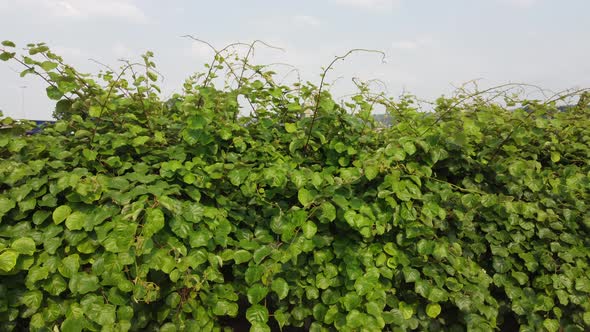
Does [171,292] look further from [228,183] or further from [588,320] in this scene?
[588,320]

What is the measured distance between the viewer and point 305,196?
205cm

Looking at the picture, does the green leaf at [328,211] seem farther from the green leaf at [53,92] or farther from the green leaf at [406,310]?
the green leaf at [53,92]

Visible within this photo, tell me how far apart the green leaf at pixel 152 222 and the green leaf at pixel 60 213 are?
426 mm

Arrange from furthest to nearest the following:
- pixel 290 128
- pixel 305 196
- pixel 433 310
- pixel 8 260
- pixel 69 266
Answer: pixel 290 128 < pixel 433 310 < pixel 305 196 < pixel 69 266 < pixel 8 260

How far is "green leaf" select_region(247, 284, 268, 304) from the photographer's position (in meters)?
1.95

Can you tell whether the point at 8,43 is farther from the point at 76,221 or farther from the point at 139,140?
the point at 76,221

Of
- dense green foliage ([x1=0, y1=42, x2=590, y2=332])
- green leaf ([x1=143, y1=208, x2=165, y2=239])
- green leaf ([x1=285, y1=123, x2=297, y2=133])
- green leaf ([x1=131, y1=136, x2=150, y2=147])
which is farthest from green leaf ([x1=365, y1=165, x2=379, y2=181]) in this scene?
green leaf ([x1=131, y1=136, x2=150, y2=147])

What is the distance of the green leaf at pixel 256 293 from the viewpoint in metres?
1.95

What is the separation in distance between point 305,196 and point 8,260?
135 centimetres

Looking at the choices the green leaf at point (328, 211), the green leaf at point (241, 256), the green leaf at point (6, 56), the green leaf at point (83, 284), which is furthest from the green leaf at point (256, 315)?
the green leaf at point (6, 56)

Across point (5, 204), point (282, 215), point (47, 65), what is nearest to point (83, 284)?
point (5, 204)

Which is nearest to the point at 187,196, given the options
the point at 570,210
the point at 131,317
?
the point at 131,317

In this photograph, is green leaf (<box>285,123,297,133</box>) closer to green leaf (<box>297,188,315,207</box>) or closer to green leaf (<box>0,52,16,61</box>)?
green leaf (<box>297,188,315,207</box>)

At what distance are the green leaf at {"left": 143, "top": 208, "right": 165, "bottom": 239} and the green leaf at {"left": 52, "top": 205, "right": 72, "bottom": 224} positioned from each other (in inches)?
16.8
